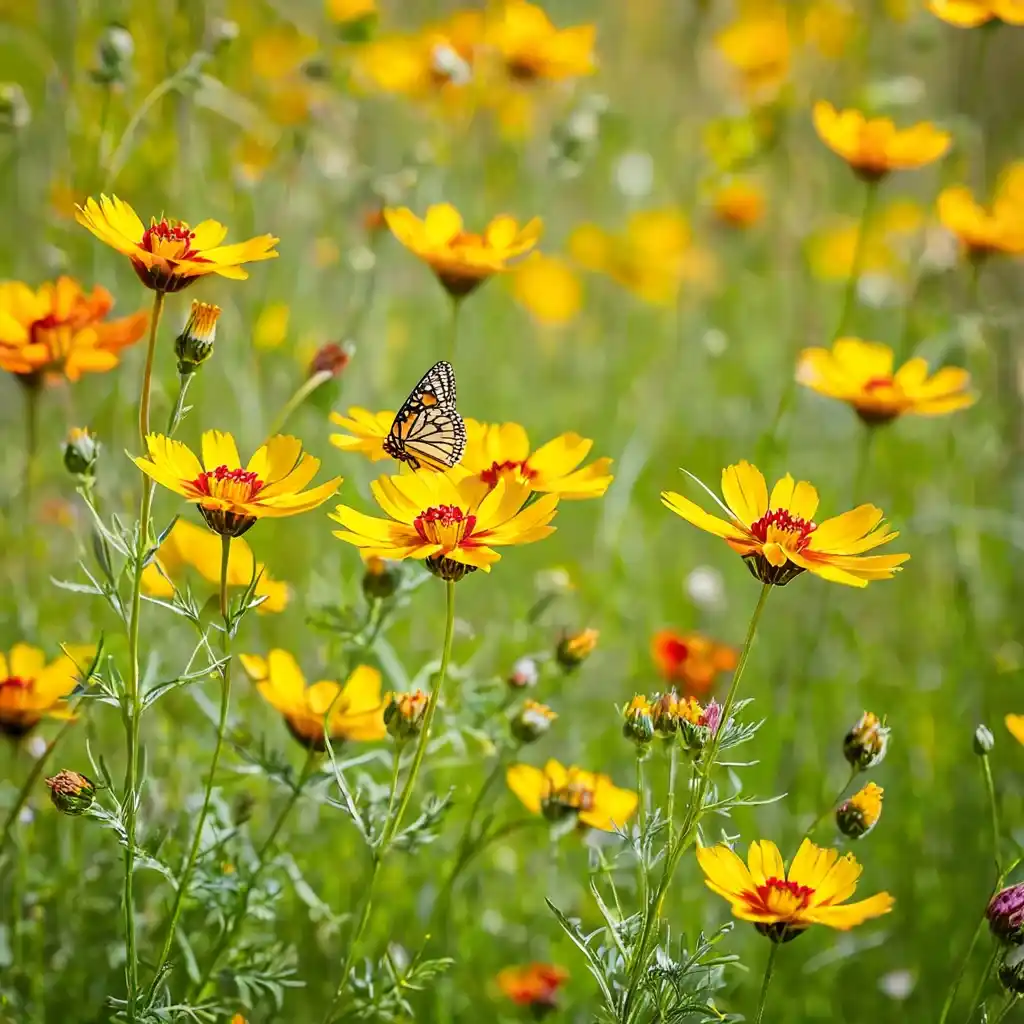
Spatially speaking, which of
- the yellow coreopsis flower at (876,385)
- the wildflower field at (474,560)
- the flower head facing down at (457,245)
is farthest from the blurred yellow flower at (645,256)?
the flower head facing down at (457,245)

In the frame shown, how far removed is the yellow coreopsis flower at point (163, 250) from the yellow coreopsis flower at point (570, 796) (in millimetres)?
498

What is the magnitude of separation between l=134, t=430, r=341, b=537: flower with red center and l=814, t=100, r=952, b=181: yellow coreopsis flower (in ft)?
2.77

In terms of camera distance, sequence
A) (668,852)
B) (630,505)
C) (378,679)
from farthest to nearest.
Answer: (630,505) → (378,679) → (668,852)

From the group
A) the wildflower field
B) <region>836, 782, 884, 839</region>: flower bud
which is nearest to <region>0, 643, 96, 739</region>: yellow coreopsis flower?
the wildflower field

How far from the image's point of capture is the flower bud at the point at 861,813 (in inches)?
35.0

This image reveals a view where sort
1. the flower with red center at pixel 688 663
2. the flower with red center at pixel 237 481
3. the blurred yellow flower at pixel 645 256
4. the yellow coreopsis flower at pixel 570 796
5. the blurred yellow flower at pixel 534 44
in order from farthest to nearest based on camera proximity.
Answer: the blurred yellow flower at pixel 645 256 → the blurred yellow flower at pixel 534 44 → the flower with red center at pixel 688 663 → the yellow coreopsis flower at pixel 570 796 → the flower with red center at pixel 237 481

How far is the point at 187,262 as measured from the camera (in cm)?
82

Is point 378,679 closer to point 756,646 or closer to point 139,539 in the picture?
point 139,539

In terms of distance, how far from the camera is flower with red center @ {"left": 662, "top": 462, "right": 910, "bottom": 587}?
0.81 meters

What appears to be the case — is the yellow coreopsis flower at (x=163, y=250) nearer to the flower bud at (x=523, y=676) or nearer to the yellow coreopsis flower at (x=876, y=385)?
the flower bud at (x=523, y=676)

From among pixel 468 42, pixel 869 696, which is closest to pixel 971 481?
pixel 869 696

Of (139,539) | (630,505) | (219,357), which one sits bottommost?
(630,505)

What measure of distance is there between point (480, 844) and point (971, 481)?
51.7 inches

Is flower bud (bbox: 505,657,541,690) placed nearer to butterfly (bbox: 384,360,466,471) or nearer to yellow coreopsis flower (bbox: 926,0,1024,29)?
butterfly (bbox: 384,360,466,471)
